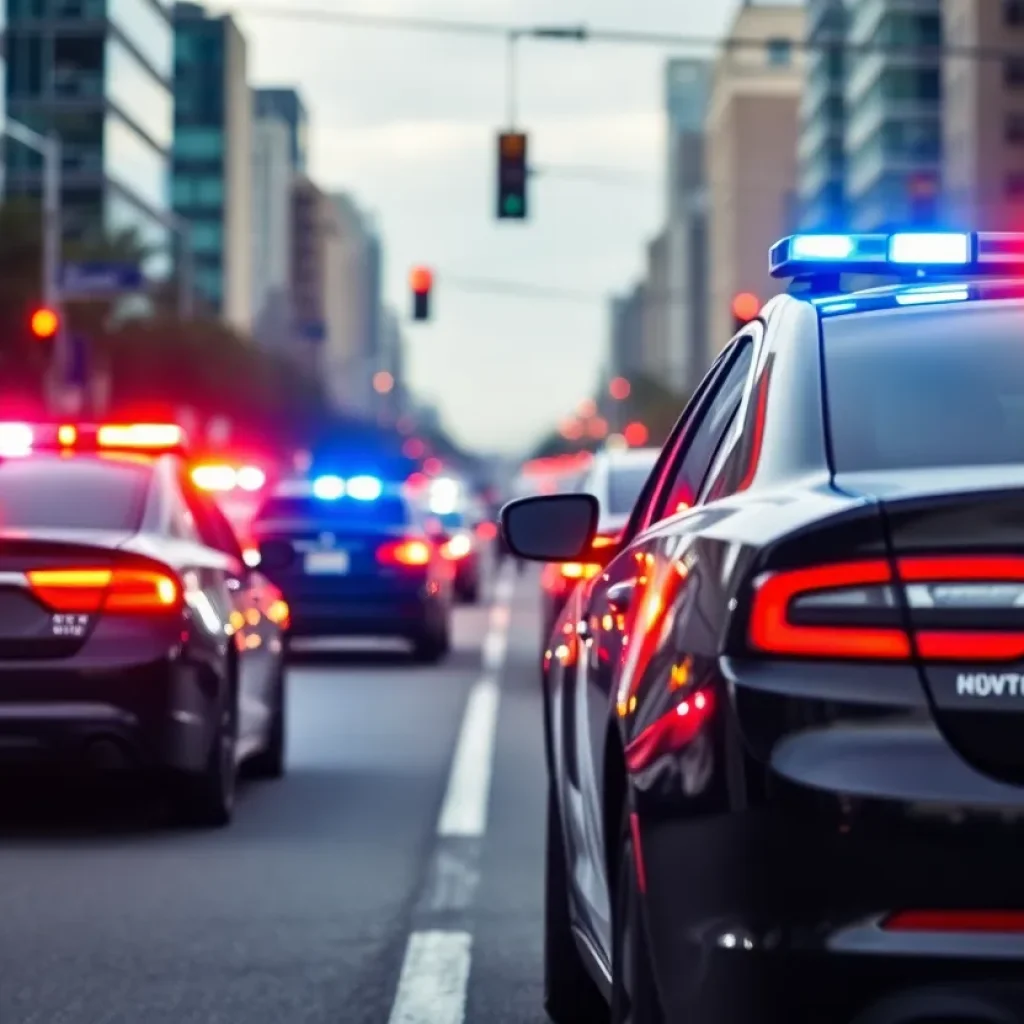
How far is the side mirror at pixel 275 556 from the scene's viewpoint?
1323 centimetres

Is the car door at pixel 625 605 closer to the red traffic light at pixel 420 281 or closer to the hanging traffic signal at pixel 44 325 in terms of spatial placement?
the hanging traffic signal at pixel 44 325

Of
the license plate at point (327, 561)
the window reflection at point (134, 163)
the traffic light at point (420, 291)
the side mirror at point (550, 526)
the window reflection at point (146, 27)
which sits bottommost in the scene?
the license plate at point (327, 561)

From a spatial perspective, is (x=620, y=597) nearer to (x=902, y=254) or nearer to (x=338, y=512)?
(x=902, y=254)

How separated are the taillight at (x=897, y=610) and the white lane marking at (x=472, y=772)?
754cm

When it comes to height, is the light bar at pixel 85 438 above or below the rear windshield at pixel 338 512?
above

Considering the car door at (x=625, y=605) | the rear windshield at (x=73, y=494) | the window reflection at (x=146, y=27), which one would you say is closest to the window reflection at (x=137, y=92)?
the window reflection at (x=146, y=27)

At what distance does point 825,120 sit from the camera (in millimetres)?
162125

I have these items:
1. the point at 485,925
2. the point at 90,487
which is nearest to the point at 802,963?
the point at 485,925

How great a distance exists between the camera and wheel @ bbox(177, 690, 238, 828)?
1174cm

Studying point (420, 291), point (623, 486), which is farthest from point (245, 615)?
point (420, 291)


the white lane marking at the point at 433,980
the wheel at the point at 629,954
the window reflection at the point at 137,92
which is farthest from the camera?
the window reflection at the point at 137,92

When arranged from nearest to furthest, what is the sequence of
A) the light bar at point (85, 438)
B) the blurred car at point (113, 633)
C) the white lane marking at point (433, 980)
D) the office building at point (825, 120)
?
the white lane marking at point (433, 980) < the blurred car at point (113, 633) < the light bar at point (85, 438) < the office building at point (825, 120)

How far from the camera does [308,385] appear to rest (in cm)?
15375

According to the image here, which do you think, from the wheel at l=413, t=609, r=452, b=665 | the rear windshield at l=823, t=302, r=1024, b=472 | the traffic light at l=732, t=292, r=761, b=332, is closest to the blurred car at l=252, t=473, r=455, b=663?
the wheel at l=413, t=609, r=452, b=665
